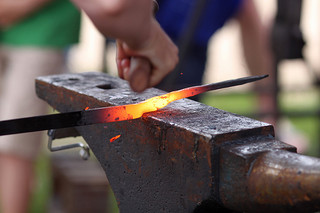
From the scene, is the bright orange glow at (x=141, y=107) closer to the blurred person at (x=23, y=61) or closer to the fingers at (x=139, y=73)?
the fingers at (x=139, y=73)

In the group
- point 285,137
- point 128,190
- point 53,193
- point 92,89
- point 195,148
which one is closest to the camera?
point 195,148

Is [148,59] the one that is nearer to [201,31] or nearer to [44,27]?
[44,27]

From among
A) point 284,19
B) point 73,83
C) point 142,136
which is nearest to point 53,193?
point 284,19

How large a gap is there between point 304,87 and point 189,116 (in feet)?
12.3

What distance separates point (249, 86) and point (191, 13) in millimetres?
2728

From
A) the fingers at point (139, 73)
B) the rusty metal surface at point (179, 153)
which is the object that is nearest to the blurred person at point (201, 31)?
the rusty metal surface at point (179, 153)

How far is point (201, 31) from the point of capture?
236 centimetres

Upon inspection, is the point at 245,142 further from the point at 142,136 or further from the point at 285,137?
the point at 285,137

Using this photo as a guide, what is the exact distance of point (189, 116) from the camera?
88 cm

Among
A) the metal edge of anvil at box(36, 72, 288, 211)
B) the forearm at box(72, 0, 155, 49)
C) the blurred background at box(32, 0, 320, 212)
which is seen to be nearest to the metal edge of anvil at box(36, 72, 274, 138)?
the metal edge of anvil at box(36, 72, 288, 211)

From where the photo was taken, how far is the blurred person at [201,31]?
2242mm

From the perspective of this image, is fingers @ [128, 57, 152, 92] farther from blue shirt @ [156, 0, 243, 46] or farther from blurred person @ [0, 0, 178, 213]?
blue shirt @ [156, 0, 243, 46]

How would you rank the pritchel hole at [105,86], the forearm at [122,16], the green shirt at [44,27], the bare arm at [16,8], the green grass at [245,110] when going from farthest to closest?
the green grass at [245,110]
the green shirt at [44,27]
the bare arm at [16,8]
the pritchel hole at [105,86]
the forearm at [122,16]

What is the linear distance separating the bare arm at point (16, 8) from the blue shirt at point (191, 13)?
19.7 inches
